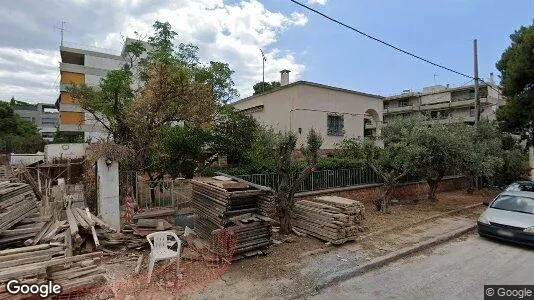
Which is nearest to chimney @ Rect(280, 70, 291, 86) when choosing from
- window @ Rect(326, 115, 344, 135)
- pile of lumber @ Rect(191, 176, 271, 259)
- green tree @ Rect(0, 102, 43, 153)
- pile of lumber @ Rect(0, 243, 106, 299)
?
window @ Rect(326, 115, 344, 135)

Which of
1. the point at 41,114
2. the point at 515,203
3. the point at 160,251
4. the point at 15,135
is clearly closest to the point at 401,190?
the point at 515,203

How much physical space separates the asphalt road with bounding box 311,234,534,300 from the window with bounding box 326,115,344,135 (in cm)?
1187

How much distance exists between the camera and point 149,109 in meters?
12.3

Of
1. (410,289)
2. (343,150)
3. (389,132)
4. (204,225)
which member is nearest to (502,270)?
(410,289)

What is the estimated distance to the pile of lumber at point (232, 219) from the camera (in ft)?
22.1

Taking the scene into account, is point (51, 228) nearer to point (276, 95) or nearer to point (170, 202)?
point (170, 202)

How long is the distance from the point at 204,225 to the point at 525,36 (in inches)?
757

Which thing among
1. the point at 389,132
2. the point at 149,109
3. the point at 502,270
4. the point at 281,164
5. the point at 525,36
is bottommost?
the point at 502,270

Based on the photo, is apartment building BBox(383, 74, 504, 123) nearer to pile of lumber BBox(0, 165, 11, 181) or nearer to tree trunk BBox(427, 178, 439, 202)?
tree trunk BBox(427, 178, 439, 202)

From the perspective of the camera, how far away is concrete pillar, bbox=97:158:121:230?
8219 millimetres

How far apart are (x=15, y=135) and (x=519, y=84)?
57793 millimetres

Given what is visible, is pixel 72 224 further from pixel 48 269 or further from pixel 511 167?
pixel 511 167

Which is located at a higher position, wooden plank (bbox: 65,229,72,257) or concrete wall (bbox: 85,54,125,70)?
concrete wall (bbox: 85,54,125,70)

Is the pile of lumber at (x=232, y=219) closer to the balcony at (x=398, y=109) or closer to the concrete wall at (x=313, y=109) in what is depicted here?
the concrete wall at (x=313, y=109)
